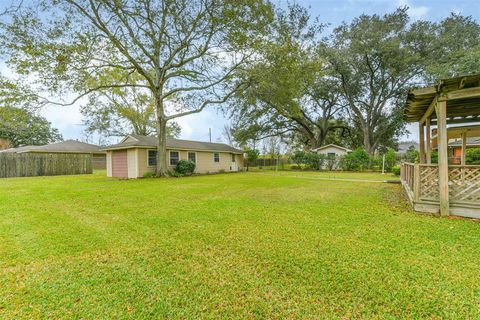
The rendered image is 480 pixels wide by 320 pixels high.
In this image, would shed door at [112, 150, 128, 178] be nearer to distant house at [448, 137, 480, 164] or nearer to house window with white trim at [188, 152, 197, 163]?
house window with white trim at [188, 152, 197, 163]

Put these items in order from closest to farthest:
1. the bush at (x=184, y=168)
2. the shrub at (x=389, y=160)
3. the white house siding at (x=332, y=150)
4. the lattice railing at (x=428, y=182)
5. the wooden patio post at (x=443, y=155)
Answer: the wooden patio post at (x=443, y=155), the lattice railing at (x=428, y=182), the bush at (x=184, y=168), the shrub at (x=389, y=160), the white house siding at (x=332, y=150)

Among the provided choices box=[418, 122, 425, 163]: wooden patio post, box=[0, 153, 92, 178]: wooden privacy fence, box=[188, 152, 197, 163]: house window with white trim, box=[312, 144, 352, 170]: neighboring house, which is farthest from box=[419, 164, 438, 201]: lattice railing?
box=[0, 153, 92, 178]: wooden privacy fence

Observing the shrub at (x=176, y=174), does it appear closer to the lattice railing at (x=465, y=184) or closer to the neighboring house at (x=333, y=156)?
the lattice railing at (x=465, y=184)

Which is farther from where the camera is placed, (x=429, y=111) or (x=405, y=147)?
(x=405, y=147)

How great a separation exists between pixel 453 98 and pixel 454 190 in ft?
6.93

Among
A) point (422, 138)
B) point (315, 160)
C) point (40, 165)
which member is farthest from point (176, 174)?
point (315, 160)

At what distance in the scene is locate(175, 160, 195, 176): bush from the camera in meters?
16.4

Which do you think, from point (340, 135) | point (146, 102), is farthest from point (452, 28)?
point (146, 102)

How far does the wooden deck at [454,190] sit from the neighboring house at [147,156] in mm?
13966

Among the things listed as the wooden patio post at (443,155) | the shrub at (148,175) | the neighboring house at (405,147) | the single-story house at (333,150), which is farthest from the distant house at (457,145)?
the shrub at (148,175)

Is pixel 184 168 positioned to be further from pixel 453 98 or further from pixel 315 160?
pixel 453 98

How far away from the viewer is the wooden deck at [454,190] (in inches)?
200

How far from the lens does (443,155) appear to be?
514cm

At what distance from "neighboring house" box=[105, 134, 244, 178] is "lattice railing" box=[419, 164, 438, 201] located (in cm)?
1398
